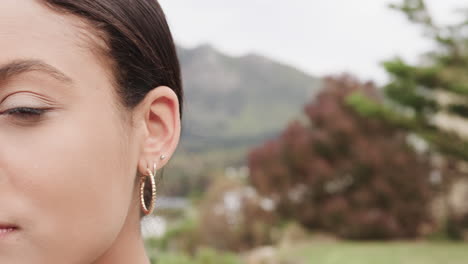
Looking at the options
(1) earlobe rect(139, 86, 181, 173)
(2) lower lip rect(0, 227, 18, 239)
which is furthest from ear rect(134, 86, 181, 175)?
(2) lower lip rect(0, 227, 18, 239)

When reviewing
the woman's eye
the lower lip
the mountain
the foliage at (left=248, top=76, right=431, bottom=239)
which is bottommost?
the mountain

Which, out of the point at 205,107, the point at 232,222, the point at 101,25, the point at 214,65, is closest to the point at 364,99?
the point at 232,222

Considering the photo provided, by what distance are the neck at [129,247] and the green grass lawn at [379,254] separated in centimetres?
824

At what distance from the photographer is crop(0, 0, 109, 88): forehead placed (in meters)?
1.04

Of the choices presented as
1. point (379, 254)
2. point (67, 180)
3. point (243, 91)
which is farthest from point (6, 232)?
point (243, 91)

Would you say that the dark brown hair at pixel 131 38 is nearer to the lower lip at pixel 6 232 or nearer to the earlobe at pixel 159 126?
the earlobe at pixel 159 126

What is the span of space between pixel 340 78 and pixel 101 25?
46.8ft

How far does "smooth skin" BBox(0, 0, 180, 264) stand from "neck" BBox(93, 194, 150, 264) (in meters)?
0.12

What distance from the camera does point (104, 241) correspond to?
1.12m

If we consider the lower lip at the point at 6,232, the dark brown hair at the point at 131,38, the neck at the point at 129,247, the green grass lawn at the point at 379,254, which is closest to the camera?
the lower lip at the point at 6,232

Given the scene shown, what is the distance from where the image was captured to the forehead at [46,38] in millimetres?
1044

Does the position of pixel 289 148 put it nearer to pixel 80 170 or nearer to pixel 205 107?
pixel 80 170

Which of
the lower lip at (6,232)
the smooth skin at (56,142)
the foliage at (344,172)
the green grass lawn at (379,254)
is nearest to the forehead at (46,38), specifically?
the smooth skin at (56,142)

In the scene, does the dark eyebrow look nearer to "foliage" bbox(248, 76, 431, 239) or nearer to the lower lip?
the lower lip
